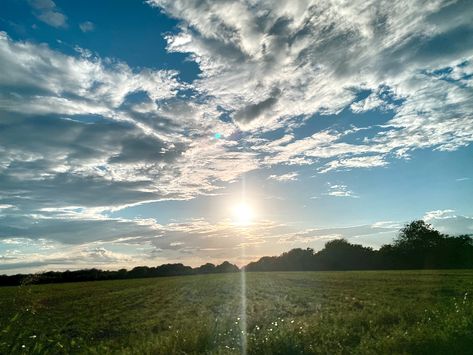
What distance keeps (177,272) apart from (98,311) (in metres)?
84.8

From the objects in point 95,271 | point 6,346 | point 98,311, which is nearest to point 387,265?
point 95,271

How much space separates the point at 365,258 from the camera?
10419 centimetres

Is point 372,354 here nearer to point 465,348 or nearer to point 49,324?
point 465,348

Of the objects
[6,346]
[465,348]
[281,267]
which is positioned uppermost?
[281,267]

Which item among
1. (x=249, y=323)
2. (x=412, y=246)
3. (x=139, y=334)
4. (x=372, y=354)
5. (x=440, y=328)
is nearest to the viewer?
(x=372, y=354)

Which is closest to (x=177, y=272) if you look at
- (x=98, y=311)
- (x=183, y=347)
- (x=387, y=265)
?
(x=387, y=265)

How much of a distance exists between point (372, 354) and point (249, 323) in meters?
7.08

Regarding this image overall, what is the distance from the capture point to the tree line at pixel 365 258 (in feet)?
302

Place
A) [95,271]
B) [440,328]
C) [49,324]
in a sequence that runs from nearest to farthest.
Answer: [440,328] → [49,324] → [95,271]

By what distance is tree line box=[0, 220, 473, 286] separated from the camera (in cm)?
9194

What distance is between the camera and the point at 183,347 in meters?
10.2

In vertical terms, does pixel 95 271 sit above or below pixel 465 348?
above

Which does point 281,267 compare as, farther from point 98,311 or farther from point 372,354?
point 372,354

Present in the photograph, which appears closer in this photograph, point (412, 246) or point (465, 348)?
point (465, 348)
